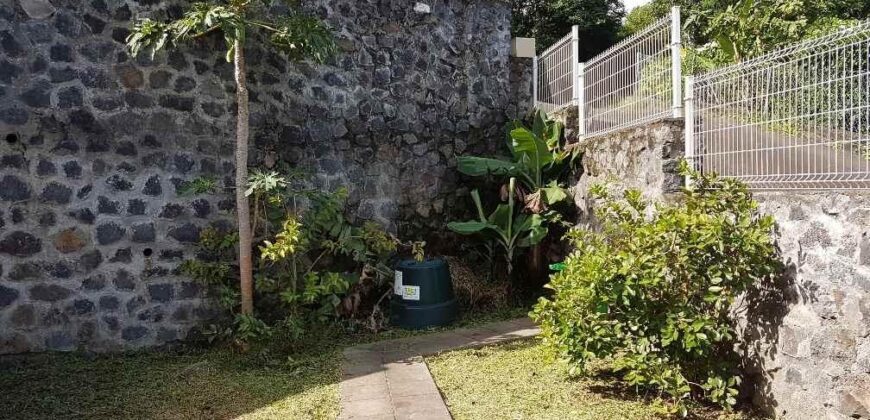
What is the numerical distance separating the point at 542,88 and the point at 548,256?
76.1 inches

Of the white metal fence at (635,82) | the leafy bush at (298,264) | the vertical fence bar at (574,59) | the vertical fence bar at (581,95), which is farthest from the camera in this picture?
the vertical fence bar at (574,59)

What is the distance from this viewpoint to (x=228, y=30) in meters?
4.57

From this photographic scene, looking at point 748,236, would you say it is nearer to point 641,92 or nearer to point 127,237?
point 641,92

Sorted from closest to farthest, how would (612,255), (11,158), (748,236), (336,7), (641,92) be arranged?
(748,236) → (612,255) → (11,158) → (641,92) → (336,7)

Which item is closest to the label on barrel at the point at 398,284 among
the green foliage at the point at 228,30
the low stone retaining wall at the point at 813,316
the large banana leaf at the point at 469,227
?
the large banana leaf at the point at 469,227

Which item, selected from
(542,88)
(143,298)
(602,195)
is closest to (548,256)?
(542,88)

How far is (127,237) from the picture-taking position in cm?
516

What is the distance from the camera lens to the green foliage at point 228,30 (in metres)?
4.54

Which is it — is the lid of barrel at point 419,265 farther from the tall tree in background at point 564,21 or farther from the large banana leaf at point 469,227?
the tall tree in background at point 564,21

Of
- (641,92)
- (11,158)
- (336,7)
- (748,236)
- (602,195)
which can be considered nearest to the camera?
(748,236)

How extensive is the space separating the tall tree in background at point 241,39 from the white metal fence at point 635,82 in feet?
8.13

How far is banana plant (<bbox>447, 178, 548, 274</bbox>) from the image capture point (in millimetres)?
6082

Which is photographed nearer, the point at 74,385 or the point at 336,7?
the point at 74,385

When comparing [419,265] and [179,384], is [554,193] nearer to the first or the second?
[419,265]
